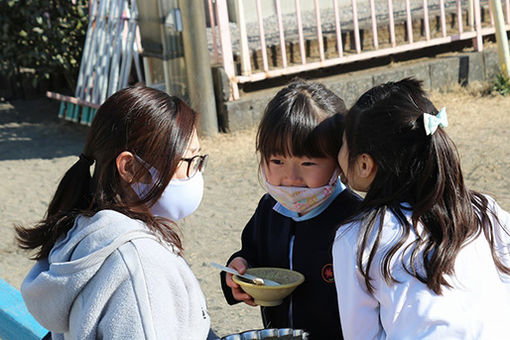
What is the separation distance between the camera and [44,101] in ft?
27.3

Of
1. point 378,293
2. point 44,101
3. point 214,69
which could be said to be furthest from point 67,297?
point 44,101

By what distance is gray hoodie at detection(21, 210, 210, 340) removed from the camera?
1477mm

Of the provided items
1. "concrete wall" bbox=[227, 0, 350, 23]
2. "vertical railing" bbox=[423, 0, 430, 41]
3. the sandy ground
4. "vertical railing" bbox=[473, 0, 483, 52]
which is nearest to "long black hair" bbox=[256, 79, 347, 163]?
the sandy ground

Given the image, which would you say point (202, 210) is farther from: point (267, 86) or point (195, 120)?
point (195, 120)

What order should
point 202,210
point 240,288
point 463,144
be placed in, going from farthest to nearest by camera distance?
point 463,144 < point 202,210 < point 240,288

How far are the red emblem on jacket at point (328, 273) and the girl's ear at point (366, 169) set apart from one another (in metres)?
0.31

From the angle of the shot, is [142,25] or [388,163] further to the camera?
[142,25]

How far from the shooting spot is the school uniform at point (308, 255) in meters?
1.94

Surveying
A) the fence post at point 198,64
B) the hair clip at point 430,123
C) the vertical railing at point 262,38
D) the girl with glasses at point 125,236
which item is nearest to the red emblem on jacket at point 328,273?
the girl with glasses at point 125,236

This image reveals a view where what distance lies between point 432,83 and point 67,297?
5.76m

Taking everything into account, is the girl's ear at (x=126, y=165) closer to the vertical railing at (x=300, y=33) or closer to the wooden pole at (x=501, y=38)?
the vertical railing at (x=300, y=33)

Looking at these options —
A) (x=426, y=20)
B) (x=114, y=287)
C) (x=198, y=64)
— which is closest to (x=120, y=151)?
(x=114, y=287)

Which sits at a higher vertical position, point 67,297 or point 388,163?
point 388,163

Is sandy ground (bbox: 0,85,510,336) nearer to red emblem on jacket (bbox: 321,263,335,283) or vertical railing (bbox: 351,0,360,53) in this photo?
vertical railing (bbox: 351,0,360,53)
